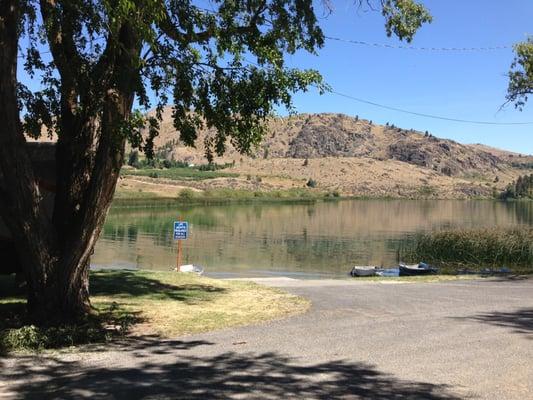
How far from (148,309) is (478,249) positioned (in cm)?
2098

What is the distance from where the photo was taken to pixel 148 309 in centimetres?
1138

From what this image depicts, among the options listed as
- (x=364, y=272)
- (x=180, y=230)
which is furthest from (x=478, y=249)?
(x=180, y=230)

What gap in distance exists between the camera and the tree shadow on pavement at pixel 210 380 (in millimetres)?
5922

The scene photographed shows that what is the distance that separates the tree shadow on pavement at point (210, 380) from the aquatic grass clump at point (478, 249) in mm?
20054

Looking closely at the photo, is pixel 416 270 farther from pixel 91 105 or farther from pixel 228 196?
pixel 228 196

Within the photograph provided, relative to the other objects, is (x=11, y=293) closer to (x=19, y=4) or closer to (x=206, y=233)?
(x=19, y=4)

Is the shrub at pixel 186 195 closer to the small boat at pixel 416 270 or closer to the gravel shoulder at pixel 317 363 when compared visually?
the small boat at pixel 416 270

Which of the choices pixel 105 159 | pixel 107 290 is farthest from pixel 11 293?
pixel 105 159

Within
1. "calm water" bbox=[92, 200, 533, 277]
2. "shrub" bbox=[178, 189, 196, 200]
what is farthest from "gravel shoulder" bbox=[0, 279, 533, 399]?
"shrub" bbox=[178, 189, 196, 200]

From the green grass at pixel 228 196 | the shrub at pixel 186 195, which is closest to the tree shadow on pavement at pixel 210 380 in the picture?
the green grass at pixel 228 196

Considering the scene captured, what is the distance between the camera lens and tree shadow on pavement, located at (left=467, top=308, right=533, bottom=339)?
934 cm

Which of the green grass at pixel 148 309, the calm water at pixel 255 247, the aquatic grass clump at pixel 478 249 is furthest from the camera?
the calm water at pixel 255 247

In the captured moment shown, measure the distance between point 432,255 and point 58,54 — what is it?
81.7ft

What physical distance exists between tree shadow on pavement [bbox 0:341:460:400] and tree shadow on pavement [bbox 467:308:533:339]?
11.9 feet
